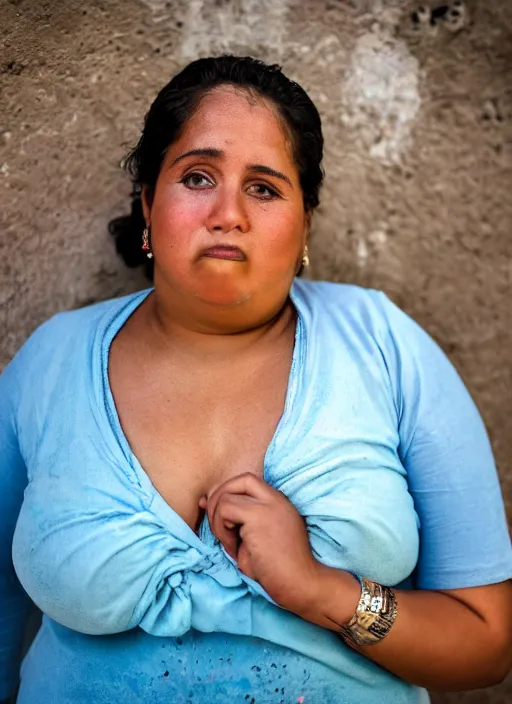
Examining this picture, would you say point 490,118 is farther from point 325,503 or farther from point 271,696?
point 271,696

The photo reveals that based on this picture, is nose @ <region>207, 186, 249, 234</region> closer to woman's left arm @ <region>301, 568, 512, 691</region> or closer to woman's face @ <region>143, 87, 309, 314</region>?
woman's face @ <region>143, 87, 309, 314</region>

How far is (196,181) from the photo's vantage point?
155 cm

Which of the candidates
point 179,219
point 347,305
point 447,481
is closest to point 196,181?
point 179,219

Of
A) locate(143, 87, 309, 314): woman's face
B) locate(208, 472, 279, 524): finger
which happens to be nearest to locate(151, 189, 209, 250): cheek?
locate(143, 87, 309, 314): woman's face

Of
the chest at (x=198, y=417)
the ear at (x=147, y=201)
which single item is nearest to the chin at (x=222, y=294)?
the chest at (x=198, y=417)

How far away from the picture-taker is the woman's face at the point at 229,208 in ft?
4.82

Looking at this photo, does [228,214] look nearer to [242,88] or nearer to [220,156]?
[220,156]

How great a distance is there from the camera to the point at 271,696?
1.48 metres

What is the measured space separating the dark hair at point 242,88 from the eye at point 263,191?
11cm

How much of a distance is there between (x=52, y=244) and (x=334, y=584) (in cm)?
113

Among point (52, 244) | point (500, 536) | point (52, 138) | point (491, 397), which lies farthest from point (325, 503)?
point (52, 138)

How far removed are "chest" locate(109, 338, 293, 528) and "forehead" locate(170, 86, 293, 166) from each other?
15.4 inches

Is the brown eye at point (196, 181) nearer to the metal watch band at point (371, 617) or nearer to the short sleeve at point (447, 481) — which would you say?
the short sleeve at point (447, 481)

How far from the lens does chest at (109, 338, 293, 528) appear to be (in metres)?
1.54
